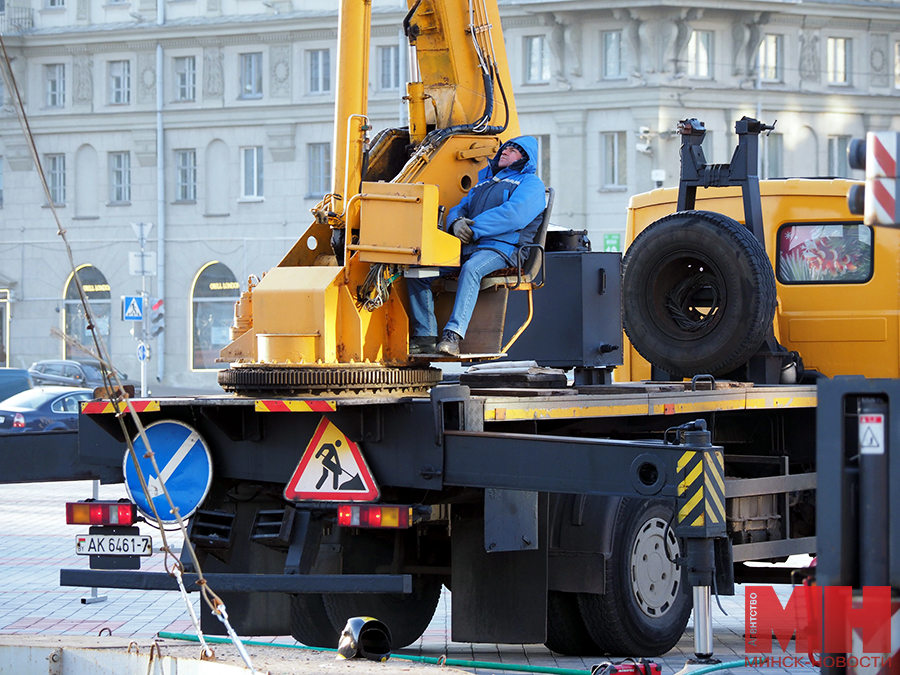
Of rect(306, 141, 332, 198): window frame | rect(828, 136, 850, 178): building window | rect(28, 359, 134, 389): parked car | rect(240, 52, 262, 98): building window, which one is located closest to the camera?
rect(28, 359, 134, 389): parked car

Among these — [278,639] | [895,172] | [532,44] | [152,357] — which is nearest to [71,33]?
[152,357]

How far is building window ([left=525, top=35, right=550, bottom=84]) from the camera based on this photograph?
4788 cm

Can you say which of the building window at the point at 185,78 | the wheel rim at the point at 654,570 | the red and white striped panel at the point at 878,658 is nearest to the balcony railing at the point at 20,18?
the building window at the point at 185,78

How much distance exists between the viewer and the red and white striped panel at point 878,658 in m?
4.10

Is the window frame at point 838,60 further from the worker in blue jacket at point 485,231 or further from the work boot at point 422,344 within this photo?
the work boot at point 422,344

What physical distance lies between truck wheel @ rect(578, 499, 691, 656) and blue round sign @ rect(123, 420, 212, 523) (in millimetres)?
2218

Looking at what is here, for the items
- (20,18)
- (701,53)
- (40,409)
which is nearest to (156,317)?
(40,409)

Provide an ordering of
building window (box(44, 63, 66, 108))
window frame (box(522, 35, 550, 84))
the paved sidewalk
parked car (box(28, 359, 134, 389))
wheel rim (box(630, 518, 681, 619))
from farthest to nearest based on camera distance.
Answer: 1. building window (box(44, 63, 66, 108))
2. window frame (box(522, 35, 550, 84))
3. parked car (box(28, 359, 134, 389))
4. the paved sidewalk
5. wheel rim (box(630, 518, 681, 619))

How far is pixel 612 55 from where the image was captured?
154 feet

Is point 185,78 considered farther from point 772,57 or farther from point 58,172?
point 772,57

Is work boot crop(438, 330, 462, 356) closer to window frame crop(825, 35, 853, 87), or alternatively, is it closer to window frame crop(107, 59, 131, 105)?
window frame crop(825, 35, 853, 87)

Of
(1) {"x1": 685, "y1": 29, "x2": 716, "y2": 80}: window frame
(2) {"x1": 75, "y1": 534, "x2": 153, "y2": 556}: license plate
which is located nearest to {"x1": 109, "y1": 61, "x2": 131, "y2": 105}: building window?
(1) {"x1": 685, "y1": 29, "x2": 716, "y2": 80}: window frame

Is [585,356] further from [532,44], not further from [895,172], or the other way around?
[532,44]

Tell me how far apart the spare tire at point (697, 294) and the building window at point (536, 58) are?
3892 cm
